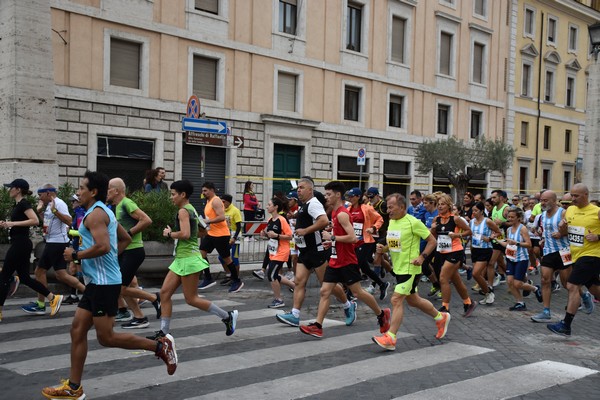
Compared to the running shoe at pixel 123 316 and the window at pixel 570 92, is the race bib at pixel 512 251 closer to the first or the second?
the running shoe at pixel 123 316

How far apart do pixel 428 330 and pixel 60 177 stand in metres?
14.5

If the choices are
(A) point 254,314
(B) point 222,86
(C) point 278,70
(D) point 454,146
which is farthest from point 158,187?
(D) point 454,146

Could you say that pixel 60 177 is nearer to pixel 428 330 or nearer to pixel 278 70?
pixel 278 70

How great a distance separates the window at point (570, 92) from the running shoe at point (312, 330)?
1539 inches

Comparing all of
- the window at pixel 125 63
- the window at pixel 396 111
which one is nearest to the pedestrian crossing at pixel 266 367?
the window at pixel 125 63

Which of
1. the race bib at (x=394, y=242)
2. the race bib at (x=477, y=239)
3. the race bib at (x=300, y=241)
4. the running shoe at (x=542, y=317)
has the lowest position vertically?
the running shoe at (x=542, y=317)

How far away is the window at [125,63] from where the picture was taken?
20969 mm

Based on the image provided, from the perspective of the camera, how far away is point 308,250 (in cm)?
872

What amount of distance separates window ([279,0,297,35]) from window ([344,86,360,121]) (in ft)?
12.6

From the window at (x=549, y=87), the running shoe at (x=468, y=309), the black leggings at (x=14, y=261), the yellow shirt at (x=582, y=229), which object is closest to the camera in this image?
the yellow shirt at (x=582, y=229)

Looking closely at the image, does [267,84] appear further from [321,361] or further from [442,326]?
[321,361]

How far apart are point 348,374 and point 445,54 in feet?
96.2

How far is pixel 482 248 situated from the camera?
11.1m

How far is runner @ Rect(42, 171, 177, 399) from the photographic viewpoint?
5078 mm
